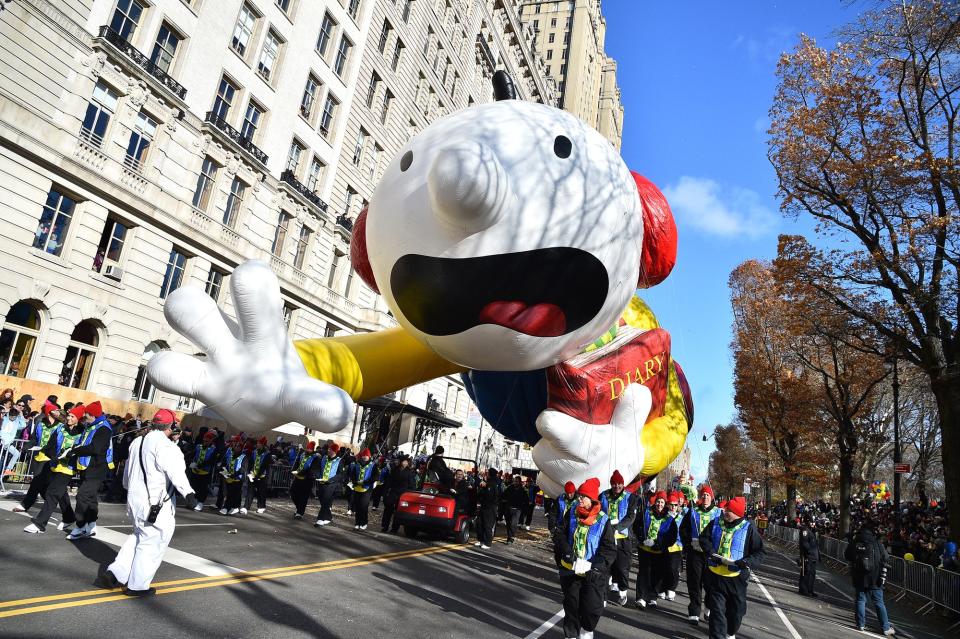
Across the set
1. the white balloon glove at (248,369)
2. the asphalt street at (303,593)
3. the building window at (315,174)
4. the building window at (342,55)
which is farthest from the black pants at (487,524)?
the building window at (342,55)

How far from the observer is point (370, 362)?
4.64 m

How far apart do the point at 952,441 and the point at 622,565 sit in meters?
7.81

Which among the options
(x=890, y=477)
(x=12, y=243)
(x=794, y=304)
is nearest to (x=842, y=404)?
(x=794, y=304)

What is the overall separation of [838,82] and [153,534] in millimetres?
15984

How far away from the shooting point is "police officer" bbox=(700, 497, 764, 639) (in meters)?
7.34

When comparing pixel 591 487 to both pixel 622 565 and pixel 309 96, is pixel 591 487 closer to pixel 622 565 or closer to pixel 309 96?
pixel 622 565

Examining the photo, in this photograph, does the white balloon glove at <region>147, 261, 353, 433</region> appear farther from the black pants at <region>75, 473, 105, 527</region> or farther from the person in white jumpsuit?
the black pants at <region>75, 473, 105, 527</region>

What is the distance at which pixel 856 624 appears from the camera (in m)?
10.9

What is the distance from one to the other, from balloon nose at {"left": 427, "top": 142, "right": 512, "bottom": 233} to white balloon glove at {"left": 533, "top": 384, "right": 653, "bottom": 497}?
181 centimetres

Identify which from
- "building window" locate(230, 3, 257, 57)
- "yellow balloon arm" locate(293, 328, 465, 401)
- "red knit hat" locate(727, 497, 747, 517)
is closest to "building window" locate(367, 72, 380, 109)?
"building window" locate(230, 3, 257, 57)

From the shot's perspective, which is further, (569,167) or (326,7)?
(326,7)

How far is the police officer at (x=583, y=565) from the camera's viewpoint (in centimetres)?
611

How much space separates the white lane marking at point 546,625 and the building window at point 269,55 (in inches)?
853

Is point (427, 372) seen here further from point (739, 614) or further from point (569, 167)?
point (739, 614)
